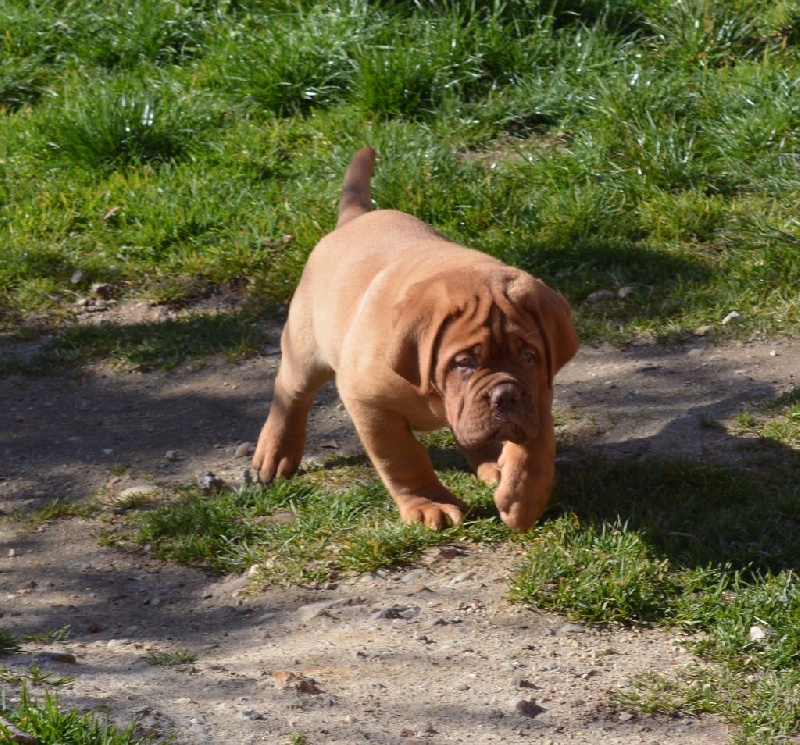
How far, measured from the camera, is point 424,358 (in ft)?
12.6

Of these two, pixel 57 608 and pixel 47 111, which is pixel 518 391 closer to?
pixel 57 608

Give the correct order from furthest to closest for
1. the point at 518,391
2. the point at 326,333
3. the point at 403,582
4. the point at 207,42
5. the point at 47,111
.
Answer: the point at 207,42 < the point at 47,111 < the point at 326,333 < the point at 403,582 < the point at 518,391

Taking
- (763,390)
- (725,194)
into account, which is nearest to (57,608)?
(763,390)

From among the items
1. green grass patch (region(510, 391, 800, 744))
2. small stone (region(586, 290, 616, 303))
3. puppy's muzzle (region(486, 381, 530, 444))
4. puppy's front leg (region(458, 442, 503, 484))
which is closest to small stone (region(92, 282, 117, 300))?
small stone (region(586, 290, 616, 303))

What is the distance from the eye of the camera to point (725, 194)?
263 inches

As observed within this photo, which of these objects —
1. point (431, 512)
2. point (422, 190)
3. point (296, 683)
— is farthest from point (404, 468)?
point (422, 190)

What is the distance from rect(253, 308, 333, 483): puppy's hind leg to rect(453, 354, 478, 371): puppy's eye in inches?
47.3

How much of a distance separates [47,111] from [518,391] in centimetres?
497

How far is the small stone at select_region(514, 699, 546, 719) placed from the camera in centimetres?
335

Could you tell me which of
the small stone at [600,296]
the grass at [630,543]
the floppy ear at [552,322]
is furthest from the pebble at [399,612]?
the small stone at [600,296]

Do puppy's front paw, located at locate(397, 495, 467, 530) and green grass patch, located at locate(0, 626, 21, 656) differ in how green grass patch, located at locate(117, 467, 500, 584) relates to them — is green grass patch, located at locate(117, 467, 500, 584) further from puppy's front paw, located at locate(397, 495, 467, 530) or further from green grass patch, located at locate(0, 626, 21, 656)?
green grass patch, located at locate(0, 626, 21, 656)

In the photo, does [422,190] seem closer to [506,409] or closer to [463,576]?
[463,576]

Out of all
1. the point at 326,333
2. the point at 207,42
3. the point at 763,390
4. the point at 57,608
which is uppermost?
the point at 207,42

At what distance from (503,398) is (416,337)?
0.33 meters
